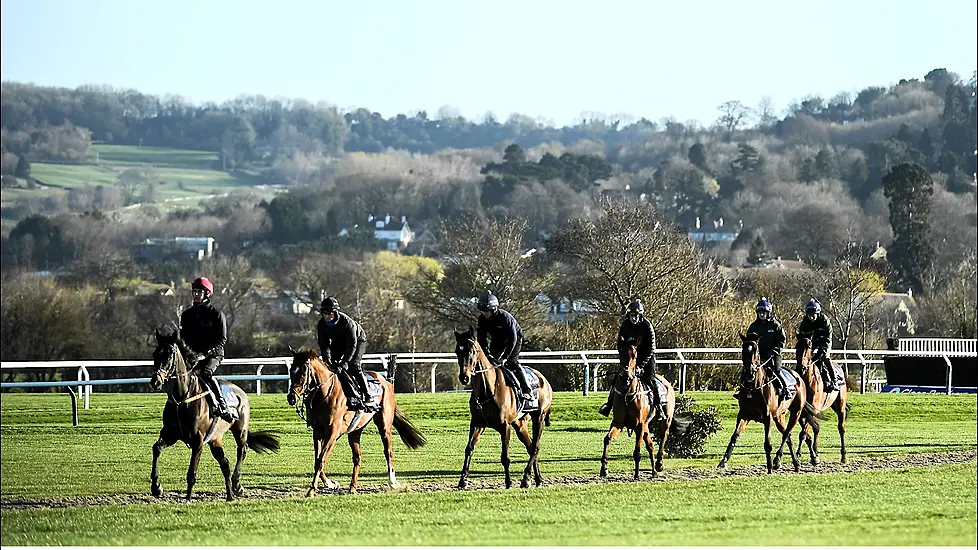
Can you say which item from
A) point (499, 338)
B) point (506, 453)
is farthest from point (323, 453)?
point (499, 338)

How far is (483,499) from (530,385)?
7.50 feet

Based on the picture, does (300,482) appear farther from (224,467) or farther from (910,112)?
(910,112)

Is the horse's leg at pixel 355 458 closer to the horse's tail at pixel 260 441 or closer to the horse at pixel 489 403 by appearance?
the horse's tail at pixel 260 441

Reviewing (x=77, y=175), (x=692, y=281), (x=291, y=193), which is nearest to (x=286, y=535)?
(x=692, y=281)

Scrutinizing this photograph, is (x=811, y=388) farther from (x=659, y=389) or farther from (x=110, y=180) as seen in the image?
(x=110, y=180)

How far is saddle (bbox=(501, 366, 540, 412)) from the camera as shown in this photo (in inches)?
738

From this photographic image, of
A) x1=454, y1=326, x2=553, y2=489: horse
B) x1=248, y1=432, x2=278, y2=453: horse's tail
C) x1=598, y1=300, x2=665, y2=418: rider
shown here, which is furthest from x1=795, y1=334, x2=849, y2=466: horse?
x1=248, y1=432, x2=278, y2=453: horse's tail

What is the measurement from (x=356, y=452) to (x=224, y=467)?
1.91 metres

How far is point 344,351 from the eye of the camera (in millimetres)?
18109

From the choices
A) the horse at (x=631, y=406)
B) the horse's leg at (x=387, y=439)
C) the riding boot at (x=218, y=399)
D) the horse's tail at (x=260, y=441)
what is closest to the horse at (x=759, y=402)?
the horse at (x=631, y=406)

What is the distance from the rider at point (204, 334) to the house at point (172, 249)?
113 metres

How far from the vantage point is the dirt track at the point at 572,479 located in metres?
17.1

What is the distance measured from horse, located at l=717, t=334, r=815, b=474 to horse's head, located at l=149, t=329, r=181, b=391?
25.1 ft

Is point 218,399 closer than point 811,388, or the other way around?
point 218,399
